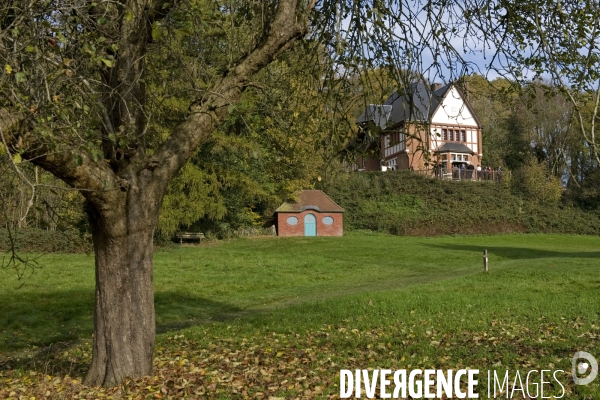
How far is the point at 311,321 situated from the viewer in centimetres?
1119

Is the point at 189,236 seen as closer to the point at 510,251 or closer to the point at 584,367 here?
the point at 510,251

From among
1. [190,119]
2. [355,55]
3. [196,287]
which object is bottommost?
[196,287]

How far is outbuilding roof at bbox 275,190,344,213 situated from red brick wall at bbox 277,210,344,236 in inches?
12.7

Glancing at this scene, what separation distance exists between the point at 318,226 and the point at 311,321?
30.2m

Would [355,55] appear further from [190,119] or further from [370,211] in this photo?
[370,211]

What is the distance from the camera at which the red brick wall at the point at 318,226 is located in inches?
1604

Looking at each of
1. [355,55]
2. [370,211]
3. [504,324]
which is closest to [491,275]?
[504,324]

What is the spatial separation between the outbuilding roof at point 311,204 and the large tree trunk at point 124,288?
33950mm

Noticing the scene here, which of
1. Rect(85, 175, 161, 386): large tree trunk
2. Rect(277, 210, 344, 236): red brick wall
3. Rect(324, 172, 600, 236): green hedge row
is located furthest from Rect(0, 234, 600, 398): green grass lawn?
Rect(324, 172, 600, 236): green hedge row

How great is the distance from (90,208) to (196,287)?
42.2ft

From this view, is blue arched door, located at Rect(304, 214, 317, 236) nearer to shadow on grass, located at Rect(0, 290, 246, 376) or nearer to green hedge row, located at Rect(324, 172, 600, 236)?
green hedge row, located at Rect(324, 172, 600, 236)

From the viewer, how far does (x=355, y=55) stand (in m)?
8.38

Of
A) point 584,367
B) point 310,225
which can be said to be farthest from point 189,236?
point 584,367

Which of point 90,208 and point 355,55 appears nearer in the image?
point 90,208
